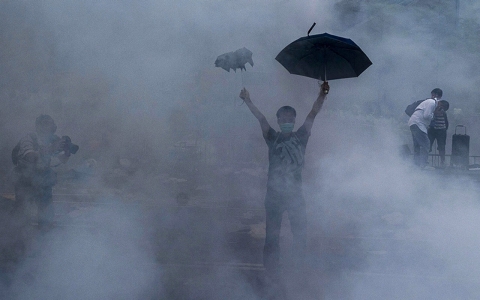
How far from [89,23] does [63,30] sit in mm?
292

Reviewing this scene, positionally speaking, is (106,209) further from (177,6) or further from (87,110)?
(177,6)

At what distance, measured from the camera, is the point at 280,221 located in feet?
10.6

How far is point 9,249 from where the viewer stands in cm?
365

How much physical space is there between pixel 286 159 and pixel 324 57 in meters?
0.81

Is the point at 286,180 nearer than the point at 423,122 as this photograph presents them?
Yes

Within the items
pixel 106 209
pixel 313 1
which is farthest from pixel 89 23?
pixel 313 1

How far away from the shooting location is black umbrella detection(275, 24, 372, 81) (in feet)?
10.4

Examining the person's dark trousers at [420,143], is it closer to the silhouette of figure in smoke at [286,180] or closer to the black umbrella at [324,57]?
the black umbrella at [324,57]

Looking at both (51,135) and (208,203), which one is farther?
(208,203)

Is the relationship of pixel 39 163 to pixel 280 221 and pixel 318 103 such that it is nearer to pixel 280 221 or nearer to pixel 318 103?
pixel 280 221

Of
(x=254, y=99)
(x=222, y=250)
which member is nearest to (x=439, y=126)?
(x=254, y=99)

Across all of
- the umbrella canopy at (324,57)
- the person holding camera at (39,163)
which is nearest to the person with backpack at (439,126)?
the umbrella canopy at (324,57)

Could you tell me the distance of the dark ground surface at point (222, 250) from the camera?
3.12m

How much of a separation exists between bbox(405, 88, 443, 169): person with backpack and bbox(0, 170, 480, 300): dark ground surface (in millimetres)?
902
